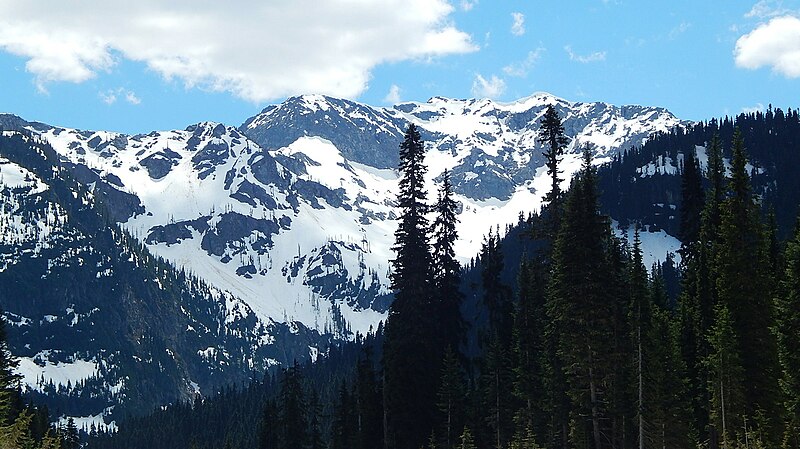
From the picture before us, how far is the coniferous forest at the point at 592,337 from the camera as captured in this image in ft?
138

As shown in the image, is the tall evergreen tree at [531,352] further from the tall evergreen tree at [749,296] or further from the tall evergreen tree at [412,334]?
the tall evergreen tree at [749,296]

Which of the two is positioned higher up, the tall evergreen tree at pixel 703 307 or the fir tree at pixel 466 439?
the tall evergreen tree at pixel 703 307

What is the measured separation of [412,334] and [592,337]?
1832cm

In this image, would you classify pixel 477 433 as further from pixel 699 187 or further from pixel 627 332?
pixel 699 187

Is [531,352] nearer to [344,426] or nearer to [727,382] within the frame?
[727,382]

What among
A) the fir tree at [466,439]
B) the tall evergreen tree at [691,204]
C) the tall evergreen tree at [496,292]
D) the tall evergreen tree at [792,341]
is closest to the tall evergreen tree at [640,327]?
the tall evergreen tree at [792,341]

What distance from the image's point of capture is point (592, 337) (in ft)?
139

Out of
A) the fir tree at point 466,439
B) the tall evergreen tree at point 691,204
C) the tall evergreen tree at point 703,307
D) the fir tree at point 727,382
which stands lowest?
the fir tree at point 466,439

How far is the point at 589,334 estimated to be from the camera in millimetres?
42219

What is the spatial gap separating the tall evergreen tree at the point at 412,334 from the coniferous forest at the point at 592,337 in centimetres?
9

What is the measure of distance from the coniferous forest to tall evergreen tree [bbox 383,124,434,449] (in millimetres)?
94

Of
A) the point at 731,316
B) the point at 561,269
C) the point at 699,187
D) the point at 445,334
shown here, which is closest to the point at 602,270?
the point at 561,269

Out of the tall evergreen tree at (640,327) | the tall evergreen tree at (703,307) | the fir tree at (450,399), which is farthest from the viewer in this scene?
the fir tree at (450,399)

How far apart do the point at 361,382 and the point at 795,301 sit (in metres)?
42.2
